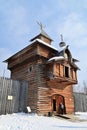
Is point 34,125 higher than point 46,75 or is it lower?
lower

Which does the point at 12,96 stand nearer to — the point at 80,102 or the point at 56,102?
the point at 56,102

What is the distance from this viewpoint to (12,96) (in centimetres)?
1695

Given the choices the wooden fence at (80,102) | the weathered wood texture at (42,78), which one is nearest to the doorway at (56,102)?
the weathered wood texture at (42,78)

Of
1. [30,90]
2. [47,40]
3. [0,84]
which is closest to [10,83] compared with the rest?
[0,84]

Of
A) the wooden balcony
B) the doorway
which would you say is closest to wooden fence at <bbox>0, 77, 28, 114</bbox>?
the wooden balcony

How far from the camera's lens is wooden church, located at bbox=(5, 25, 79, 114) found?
18.2 metres

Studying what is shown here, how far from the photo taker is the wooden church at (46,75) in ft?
59.8

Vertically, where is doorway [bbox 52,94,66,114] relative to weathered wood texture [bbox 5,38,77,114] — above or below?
below

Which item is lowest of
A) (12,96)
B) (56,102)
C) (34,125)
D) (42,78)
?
(34,125)

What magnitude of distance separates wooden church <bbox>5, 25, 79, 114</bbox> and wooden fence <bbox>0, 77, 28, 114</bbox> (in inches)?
Result: 36.8

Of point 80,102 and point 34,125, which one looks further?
point 80,102

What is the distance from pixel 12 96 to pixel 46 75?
447cm

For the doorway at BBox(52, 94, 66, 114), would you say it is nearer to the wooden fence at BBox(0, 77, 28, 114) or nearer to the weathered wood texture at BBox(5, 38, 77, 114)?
the weathered wood texture at BBox(5, 38, 77, 114)

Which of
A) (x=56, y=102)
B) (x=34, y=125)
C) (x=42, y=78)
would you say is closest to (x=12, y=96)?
(x=42, y=78)
